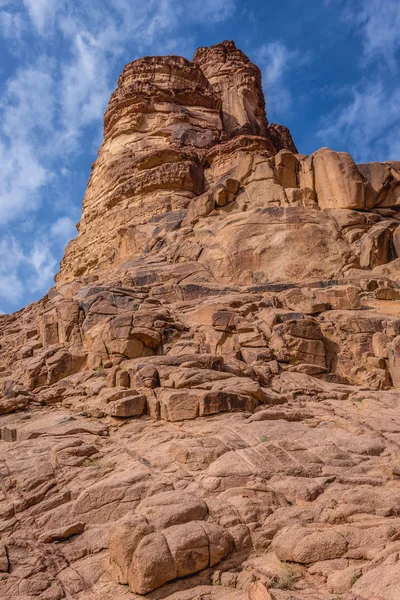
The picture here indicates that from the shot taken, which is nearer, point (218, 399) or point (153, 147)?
point (218, 399)

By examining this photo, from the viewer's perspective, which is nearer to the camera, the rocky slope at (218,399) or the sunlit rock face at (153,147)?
the rocky slope at (218,399)

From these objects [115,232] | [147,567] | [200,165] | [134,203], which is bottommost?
[147,567]

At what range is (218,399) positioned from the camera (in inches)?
448

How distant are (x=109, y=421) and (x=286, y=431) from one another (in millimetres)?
4667

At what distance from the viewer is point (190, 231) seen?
25.0m

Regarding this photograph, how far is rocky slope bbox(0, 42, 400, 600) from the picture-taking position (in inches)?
254

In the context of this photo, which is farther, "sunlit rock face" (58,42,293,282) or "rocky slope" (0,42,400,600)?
"sunlit rock face" (58,42,293,282)

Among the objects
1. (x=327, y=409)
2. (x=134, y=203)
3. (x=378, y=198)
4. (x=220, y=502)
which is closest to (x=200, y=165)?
(x=134, y=203)

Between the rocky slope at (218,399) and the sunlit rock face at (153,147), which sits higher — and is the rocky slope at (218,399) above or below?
below

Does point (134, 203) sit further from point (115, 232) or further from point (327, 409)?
point (327, 409)

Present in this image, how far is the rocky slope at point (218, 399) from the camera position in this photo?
21.2 feet

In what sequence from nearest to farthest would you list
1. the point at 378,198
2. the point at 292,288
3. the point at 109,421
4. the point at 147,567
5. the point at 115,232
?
the point at 147,567 < the point at 109,421 < the point at 292,288 < the point at 378,198 < the point at 115,232

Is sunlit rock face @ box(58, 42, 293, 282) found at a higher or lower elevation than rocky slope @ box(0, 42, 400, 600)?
higher

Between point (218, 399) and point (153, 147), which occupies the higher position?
point (153, 147)
